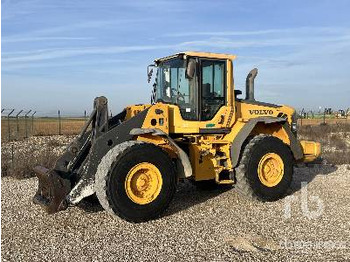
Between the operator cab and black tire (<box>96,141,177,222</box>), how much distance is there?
4.54 ft

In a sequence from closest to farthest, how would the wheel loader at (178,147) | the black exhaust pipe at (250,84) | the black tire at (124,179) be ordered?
1. the black tire at (124,179)
2. the wheel loader at (178,147)
3. the black exhaust pipe at (250,84)

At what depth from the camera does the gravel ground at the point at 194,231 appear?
6270 mm

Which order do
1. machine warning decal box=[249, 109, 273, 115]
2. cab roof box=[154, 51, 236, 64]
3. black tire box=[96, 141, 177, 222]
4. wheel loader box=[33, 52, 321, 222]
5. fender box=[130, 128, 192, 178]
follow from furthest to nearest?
1. machine warning decal box=[249, 109, 273, 115]
2. cab roof box=[154, 51, 236, 64]
3. fender box=[130, 128, 192, 178]
4. wheel loader box=[33, 52, 321, 222]
5. black tire box=[96, 141, 177, 222]

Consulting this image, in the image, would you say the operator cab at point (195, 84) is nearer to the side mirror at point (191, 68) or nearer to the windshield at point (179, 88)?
the windshield at point (179, 88)

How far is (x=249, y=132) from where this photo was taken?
9188 mm

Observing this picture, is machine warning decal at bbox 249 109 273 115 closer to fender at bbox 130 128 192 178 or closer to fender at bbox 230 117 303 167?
fender at bbox 230 117 303 167

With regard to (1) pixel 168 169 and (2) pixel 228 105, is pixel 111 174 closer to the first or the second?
(1) pixel 168 169

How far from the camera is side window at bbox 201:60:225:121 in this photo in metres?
9.11

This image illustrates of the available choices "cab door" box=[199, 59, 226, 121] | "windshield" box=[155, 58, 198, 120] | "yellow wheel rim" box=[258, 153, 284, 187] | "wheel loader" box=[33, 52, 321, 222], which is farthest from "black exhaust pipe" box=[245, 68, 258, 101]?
"windshield" box=[155, 58, 198, 120]

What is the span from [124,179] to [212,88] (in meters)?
2.78

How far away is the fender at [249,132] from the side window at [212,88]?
68 cm

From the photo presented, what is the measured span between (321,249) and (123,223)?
10.2 feet

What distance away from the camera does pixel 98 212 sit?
27.6 ft

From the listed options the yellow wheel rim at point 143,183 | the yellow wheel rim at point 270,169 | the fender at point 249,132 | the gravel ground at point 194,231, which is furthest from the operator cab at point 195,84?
the gravel ground at point 194,231
